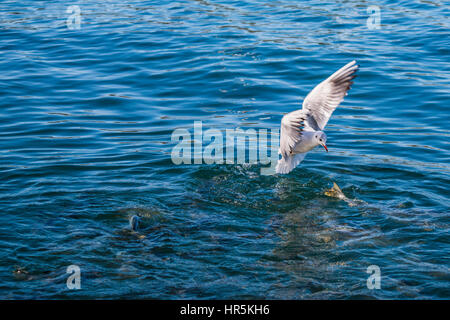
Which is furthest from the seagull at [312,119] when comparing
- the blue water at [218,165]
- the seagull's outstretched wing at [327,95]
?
the blue water at [218,165]

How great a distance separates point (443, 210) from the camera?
8.58 metres

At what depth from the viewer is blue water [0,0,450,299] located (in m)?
6.92

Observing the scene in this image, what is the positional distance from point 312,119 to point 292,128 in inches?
38.2

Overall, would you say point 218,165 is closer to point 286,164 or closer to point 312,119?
point 286,164

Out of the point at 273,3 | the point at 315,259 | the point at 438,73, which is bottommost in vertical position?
the point at 315,259

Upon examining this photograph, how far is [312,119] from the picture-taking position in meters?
9.43

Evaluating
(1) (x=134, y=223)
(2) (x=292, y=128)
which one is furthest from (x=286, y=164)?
(1) (x=134, y=223)

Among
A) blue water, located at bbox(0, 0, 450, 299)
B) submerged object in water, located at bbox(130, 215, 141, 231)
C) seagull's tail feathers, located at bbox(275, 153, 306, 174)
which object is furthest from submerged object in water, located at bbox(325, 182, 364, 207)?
submerged object in water, located at bbox(130, 215, 141, 231)

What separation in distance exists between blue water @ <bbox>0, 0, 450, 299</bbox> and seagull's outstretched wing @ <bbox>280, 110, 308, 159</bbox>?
2.92 ft

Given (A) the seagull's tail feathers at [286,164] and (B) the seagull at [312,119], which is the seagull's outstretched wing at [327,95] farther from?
(A) the seagull's tail feathers at [286,164]

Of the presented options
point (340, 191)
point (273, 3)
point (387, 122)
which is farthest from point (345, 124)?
point (273, 3)

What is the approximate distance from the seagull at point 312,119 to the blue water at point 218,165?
0.65m

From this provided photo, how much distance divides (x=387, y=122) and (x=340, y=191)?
3.51 metres

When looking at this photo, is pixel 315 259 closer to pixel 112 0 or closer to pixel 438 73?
pixel 438 73
